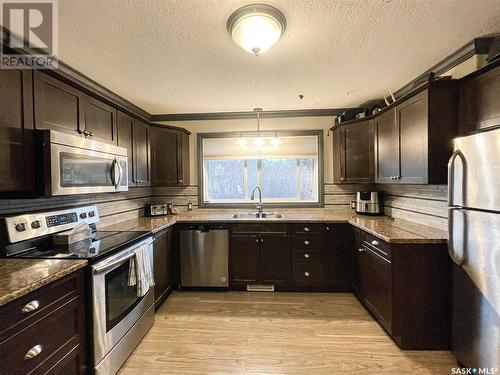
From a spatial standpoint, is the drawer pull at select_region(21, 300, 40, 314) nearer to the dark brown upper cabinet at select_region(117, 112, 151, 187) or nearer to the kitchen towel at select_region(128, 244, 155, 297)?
the kitchen towel at select_region(128, 244, 155, 297)

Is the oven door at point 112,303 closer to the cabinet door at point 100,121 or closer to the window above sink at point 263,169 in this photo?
the cabinet door at point 100,121

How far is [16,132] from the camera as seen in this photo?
1496mm

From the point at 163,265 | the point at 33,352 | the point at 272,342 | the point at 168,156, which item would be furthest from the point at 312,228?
the point at 33,352

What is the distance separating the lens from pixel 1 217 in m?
1.61

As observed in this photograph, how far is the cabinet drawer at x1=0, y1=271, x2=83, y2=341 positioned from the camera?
1.08 metres

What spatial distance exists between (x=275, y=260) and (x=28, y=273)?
2.40 m

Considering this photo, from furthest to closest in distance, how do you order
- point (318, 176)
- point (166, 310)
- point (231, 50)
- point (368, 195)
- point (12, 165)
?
point (318, 176) → point (368, 195) → point (166, 310) → point (231, 50) → point (12, 165)

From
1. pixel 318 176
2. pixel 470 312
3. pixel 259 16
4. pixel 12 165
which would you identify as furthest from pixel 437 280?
pixel 12 165

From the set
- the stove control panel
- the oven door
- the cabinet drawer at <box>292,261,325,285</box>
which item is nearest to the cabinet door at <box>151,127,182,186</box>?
the stove control panel

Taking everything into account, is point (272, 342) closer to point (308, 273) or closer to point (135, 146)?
point (308, 273)

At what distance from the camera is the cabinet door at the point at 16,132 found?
142 cm

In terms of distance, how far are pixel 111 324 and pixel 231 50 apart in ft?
7.21

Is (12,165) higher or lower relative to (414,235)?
higher

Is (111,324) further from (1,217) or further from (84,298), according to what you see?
(1,217)
